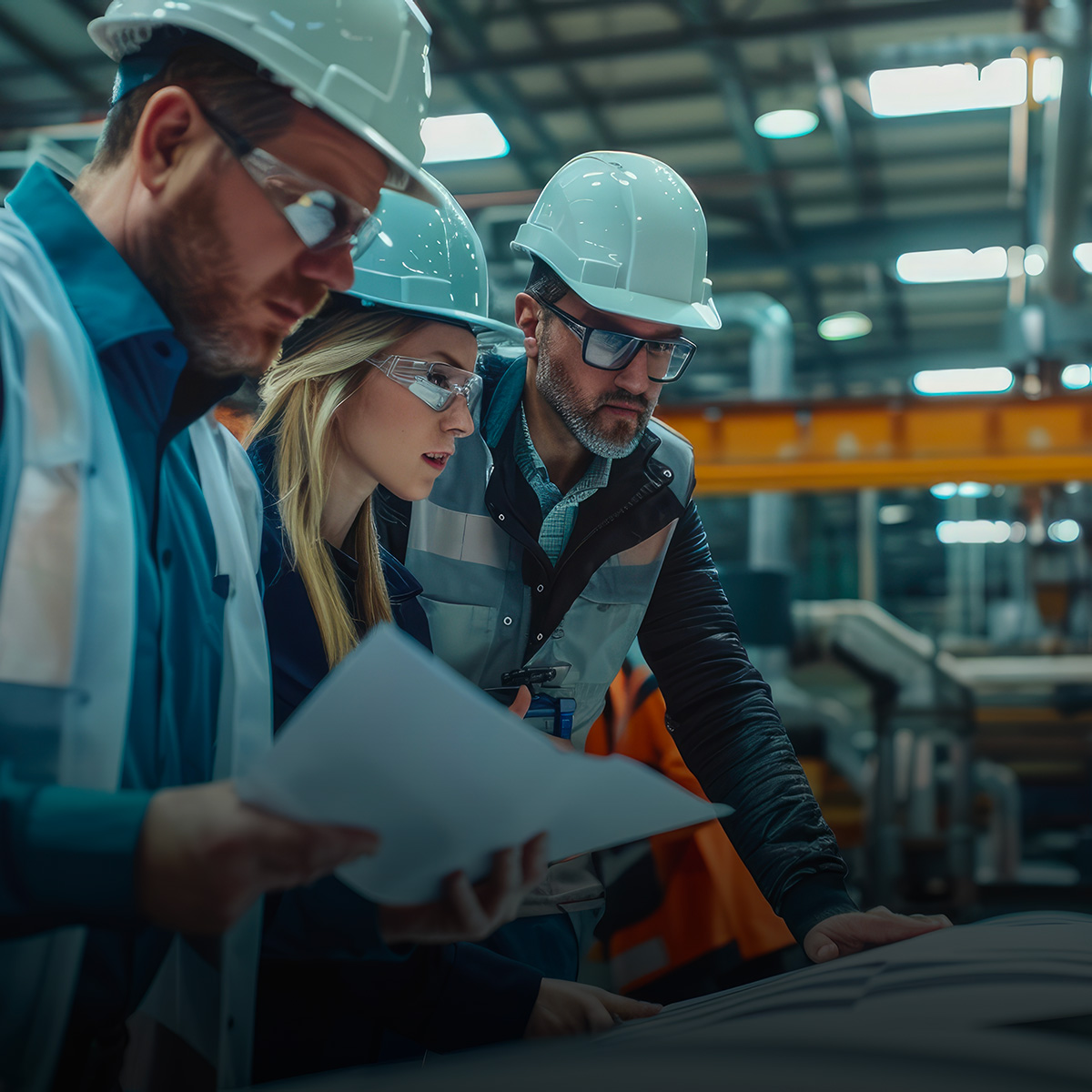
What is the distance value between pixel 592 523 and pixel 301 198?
849 millimetres

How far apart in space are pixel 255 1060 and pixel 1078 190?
601 centimetres

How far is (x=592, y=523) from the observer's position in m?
1.70

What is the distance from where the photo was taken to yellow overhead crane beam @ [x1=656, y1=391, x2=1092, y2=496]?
4.20m

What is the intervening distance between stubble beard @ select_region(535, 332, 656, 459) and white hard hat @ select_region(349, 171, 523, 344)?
0.34 meters

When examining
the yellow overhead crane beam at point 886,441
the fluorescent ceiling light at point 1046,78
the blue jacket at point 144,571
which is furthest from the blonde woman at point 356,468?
the fluorescent ceiling light at point 1046,78

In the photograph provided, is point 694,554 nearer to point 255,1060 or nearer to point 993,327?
point 255,1060

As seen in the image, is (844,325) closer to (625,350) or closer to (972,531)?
(972,531)

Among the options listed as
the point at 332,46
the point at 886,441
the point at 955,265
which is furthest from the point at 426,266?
the point at 955,265

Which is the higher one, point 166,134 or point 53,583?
point 166,134

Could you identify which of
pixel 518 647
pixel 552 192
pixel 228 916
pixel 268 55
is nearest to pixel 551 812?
pixel 228 916

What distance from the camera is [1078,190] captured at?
18.4ft

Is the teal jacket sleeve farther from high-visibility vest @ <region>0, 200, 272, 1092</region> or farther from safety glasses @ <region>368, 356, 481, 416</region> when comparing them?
safety glasses @ <region>368, 356, 481, 416</region>

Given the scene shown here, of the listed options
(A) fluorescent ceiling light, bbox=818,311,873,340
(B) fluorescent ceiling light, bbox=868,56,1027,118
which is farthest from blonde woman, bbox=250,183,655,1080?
(A) fluorescent ceiling light, bbox=818,311,873,340

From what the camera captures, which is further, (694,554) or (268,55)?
(694,554)
